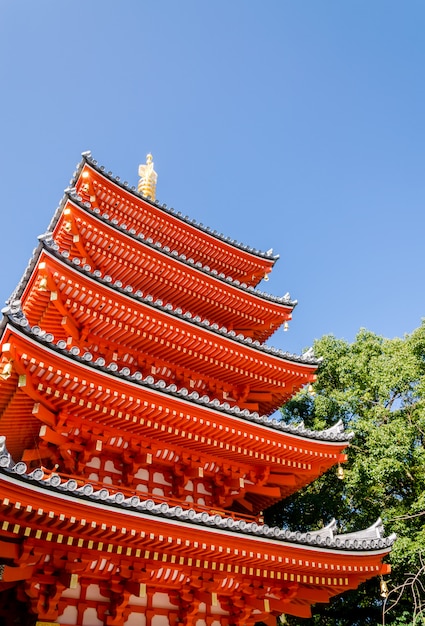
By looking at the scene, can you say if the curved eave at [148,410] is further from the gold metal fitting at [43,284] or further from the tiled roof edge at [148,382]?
the gold metal fitting at [43,284]

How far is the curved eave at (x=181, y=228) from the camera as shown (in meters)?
13.9

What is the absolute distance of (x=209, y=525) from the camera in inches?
329

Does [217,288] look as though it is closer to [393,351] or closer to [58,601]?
[58,601]

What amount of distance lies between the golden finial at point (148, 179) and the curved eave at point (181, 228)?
6.91 ft

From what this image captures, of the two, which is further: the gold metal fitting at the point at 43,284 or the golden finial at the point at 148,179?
the golden finial at the point at 148,179

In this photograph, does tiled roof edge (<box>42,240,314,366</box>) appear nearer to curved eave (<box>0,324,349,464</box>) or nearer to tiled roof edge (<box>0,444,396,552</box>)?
curved eave (<box>0,324,349,464</box>)

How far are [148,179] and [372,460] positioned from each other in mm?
12916

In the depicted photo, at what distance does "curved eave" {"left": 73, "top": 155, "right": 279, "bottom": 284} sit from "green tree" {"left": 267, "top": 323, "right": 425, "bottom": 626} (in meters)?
4.78

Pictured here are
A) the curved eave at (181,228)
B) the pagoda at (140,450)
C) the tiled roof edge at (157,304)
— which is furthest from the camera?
the curved eave at (181,228)

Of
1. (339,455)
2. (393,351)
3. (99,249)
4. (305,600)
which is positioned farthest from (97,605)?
(393,351)

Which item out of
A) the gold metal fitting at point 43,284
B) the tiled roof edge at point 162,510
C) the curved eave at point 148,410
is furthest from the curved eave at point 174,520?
the gold metal fitting at point 43,284

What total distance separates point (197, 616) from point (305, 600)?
9.06ft

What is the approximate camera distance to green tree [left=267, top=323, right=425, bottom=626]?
16562 mm

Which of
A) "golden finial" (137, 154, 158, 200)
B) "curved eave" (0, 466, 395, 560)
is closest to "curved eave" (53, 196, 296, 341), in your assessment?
"golden finial" (137, 154, 158, 200)
